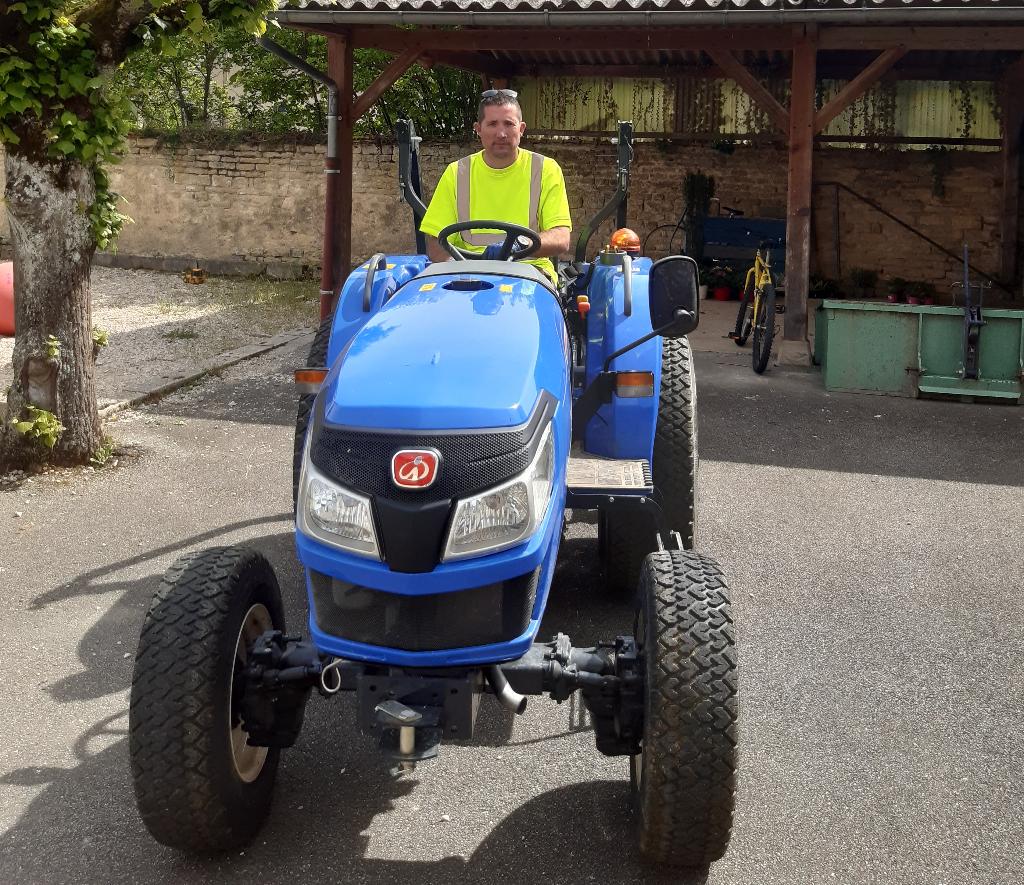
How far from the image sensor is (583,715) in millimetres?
3898

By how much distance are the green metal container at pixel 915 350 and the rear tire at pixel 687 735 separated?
631 cm

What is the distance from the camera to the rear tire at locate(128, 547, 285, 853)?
287 centimetres

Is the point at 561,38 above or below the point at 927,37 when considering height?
above

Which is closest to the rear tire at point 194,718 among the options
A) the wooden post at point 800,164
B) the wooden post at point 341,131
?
the wooden post at point 800,164

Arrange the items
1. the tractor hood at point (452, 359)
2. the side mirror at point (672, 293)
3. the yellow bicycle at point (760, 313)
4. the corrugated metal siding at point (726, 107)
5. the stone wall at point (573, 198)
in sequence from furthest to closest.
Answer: the corrugated metal siding at point (726, 107), the stone wall at point (573, 198), the yellow bicycle at point (760, 313), the side mirror at point (672, 293), the tractor hood at point (452, 359)

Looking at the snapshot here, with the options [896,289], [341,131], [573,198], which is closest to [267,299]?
[341,131]

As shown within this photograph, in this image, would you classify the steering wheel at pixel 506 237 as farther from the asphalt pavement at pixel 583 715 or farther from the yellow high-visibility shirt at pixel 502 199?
the asphalt pavement at pixel 583 715

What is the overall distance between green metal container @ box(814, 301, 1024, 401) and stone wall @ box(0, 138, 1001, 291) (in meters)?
5.41

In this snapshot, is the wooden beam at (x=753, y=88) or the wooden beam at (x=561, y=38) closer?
the wooden beam at (x=753, y=88)

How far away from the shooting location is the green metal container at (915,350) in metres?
8.64

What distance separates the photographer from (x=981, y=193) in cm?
1372

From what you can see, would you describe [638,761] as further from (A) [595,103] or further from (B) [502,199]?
(A) [595,103]

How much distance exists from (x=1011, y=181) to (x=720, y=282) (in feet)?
10.7

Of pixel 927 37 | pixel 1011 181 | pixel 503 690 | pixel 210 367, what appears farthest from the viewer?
pixel 1011 181
